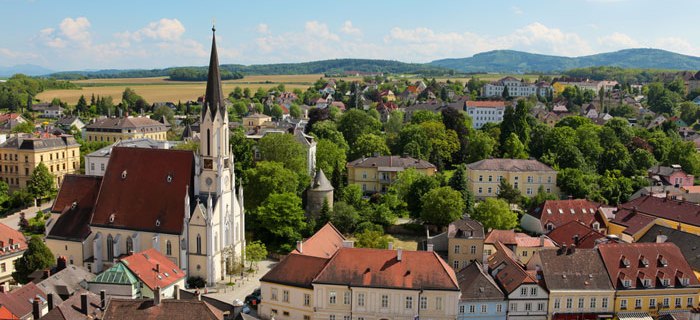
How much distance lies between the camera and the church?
4825cm

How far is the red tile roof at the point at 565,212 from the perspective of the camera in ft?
201

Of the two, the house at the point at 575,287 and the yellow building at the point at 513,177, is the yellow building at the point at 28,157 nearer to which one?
the yellow building at the point at 513,177

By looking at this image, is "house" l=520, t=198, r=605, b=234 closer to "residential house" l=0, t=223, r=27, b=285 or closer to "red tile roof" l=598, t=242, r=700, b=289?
"red tile roof" l=598, t=242, r=700, b=289

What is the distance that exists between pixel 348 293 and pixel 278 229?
18458 mm

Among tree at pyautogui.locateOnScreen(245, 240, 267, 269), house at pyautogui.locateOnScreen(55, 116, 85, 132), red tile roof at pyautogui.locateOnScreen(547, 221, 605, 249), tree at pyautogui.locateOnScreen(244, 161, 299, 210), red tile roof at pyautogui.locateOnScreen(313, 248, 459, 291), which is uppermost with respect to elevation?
house at pyautogui.locateOnScreen(55, 116, 85, 132)

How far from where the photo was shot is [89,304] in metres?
36.1

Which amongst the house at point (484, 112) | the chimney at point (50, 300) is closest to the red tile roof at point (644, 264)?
the chimney at point (50, 300)

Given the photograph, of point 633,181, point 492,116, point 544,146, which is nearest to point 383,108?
Answer: point 492,116

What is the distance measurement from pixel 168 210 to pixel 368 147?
4492 centimetres

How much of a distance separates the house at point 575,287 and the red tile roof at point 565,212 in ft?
58.4

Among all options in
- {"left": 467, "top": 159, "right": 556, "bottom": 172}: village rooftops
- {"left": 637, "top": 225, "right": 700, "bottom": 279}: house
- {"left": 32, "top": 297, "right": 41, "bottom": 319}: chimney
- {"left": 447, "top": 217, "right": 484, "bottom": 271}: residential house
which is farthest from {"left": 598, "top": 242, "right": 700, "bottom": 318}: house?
{"left": 32, "top": 297, "right": 41, "bottom": 319}: chimney

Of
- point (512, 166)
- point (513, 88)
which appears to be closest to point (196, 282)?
point (512, 166)

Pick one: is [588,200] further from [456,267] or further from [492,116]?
[492,116]

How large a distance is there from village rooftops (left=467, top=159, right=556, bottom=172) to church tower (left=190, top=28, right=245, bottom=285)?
34978mm
